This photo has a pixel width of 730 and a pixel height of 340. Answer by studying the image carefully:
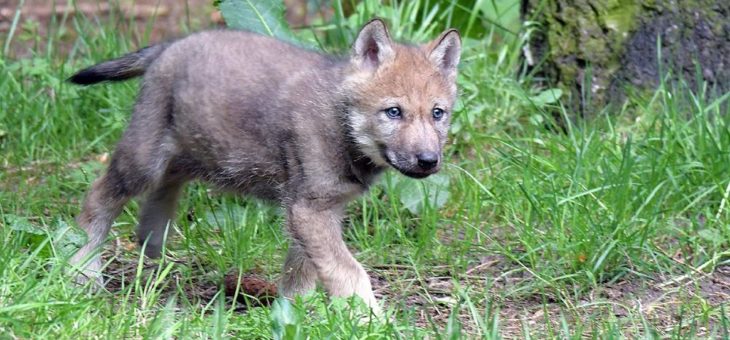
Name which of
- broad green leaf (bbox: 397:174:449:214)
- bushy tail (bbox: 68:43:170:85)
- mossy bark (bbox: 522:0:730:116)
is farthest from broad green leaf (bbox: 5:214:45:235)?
mossy bark (bbox: 522:0:730:116)

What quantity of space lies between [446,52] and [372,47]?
0.35 metres

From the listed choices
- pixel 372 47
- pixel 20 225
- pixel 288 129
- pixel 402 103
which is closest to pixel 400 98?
pixel 402 103

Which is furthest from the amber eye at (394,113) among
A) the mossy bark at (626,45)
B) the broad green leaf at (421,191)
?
the mossy bark at (626,45)

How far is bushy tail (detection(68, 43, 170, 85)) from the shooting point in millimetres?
5676

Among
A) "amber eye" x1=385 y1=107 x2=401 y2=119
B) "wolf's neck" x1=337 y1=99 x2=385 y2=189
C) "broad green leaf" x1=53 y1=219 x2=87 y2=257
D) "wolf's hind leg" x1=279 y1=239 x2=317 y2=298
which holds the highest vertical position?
"amber eye" x1=385 y1=107 x2=401 y2=119

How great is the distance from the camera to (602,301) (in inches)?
199

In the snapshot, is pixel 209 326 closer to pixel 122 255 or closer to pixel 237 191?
pixel 237 191

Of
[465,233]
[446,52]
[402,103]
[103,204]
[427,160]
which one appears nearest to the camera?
[427,160]

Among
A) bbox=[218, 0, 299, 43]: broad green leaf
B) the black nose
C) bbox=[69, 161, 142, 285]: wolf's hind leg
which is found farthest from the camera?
bbox=[218, 0, 299, 43]: broad green leaf

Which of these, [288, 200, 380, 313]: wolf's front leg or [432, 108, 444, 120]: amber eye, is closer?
[288, 200, 380, 313]: wolf's front leg

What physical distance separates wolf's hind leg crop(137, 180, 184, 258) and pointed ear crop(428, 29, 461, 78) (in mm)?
1453

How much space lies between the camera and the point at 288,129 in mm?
5156

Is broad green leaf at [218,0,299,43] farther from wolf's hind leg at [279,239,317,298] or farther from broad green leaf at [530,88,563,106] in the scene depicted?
wolf's hind leg at [279,239,317,298]

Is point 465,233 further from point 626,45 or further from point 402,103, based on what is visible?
point 626,45
